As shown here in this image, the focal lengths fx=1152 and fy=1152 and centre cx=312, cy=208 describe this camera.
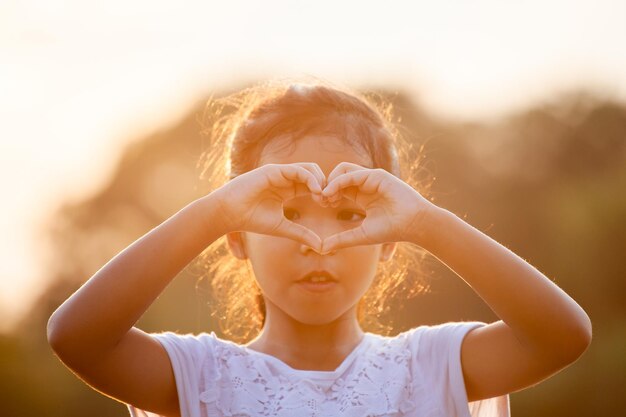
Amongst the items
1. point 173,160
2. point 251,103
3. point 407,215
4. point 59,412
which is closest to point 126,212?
point 173,160

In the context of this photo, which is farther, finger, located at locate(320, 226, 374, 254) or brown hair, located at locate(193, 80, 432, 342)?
brown hair, located at locate(193, 80, 432, 342)

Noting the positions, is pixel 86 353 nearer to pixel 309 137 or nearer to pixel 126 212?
pixel 309 137

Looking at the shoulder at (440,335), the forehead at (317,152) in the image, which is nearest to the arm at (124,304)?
the forehead at (317,152)

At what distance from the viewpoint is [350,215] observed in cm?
376

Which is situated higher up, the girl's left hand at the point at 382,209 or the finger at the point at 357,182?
the finger at the point at 357,182

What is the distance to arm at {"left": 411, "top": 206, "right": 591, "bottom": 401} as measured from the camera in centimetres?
341

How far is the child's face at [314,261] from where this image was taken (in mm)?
3725

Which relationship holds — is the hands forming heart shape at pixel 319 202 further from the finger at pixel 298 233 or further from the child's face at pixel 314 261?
the child's face at pixel 314 261

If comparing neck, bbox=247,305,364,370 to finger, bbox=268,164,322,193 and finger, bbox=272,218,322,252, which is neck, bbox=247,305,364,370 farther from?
finger, bbox=268,164,322,193

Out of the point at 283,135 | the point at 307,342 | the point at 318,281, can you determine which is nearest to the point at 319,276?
the point at 318,281

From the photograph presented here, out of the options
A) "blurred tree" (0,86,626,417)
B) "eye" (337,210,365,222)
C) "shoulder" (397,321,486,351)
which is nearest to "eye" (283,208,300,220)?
"eye" (337,210,365,222)

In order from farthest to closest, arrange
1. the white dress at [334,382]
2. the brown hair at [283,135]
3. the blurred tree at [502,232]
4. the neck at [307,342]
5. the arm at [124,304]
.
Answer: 1. the blurred tree at [502,232]
2. the brown hair at [283,135]
3. the neck at [307,342]
4. the white dress at [334,382]
5. the arm at [124,304]

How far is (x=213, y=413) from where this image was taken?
365 cm

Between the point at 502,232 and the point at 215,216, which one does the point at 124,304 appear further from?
the point at 502,232
